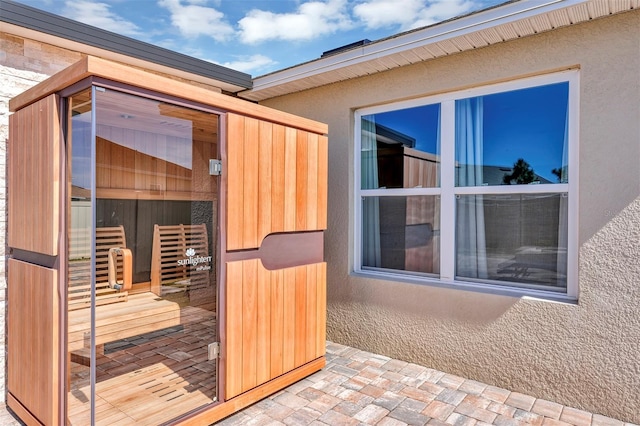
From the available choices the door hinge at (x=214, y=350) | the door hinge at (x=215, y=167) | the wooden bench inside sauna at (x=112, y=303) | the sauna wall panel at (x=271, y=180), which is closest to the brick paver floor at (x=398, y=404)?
the door hinge at (x=214, y=350)

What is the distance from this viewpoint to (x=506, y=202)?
3656 mm

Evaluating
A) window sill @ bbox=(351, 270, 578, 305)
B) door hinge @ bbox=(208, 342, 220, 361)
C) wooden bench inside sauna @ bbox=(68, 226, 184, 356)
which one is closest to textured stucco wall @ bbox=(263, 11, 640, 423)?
window sill @ bbox=(351, 270, 578, 305)

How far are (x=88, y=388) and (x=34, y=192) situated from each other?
1.33 metres

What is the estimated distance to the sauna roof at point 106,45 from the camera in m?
3.06

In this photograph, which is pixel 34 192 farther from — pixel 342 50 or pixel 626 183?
pixel 626 183

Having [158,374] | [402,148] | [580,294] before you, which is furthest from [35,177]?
[580,294]

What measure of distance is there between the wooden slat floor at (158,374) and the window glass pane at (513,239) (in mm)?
2434

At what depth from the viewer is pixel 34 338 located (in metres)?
2.75

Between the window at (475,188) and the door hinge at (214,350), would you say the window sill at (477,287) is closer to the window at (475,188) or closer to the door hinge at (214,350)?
the window at (475,188)

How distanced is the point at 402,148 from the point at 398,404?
8.10 ft

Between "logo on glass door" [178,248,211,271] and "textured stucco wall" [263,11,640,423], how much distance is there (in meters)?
1.99

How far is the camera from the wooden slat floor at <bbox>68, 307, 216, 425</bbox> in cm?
291

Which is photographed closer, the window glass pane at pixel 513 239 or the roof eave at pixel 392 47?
the roof eave at pixel 392 47

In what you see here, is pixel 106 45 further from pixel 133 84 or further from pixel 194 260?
pixel 194 260
